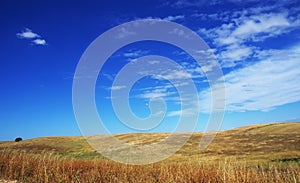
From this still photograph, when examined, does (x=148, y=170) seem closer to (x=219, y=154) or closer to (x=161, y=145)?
(x=219, y=154)

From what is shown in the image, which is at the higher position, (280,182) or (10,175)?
(10,175)

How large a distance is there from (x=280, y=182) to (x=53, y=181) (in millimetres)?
8704

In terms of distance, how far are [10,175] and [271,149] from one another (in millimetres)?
37489

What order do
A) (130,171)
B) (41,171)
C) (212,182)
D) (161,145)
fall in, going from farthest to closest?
(161,145) → (130,171) → (41,171) → (212,182)

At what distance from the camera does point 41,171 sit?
1388 centimetres

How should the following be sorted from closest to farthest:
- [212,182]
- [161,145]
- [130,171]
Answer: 1. [212,182]
2. [130,171]
3. [161,145]

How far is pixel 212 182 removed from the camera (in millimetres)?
12281

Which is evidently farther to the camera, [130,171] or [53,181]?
[130,171]

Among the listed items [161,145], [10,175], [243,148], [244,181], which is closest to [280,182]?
[244,181]

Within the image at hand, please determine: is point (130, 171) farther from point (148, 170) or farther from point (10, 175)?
point (10, 175)

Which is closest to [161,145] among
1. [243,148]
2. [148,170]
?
[243,148]

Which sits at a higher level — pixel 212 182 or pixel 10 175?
pixel 10 175

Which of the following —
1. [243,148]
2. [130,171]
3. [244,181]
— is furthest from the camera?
[243,148]

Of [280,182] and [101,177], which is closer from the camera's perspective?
[280,182]
